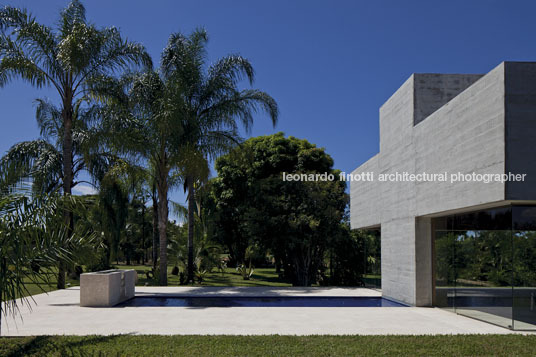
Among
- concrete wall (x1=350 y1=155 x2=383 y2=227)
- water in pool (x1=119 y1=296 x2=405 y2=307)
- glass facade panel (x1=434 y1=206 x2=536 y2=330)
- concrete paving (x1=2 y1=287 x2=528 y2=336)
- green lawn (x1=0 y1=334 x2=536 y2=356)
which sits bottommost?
water in pool (x1=119 y1=296 x2=405 y2=307)

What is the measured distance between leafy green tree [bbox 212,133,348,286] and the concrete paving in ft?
27.0

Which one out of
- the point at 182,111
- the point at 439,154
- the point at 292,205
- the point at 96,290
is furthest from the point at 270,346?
the point at 292,205

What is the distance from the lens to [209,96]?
1936 centimetres

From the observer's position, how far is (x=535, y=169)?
8766mm

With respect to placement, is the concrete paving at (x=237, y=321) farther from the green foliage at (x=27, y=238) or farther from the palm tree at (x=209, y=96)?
the palm tree at (x=209, y=96)

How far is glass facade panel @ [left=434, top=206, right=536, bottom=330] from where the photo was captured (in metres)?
9.72

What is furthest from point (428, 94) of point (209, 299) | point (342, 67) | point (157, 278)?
point (157, 278)

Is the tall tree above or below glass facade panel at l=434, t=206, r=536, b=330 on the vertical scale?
above

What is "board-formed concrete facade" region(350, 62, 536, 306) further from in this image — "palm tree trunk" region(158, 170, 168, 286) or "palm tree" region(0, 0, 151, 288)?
"palm tree" region(0, 0, 151, 288)

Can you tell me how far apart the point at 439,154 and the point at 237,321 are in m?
6.18

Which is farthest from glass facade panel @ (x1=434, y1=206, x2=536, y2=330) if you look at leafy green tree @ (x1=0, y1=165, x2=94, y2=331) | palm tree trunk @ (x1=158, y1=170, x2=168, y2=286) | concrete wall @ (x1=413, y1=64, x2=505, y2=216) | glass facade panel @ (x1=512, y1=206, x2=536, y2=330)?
palm tree trunk @ (x1=158, y1=170, x2=168, y2=286)

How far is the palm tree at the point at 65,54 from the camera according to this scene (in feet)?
51.8

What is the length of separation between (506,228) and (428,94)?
15.1ft

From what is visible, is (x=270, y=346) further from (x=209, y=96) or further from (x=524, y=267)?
(x=209, y=96)
